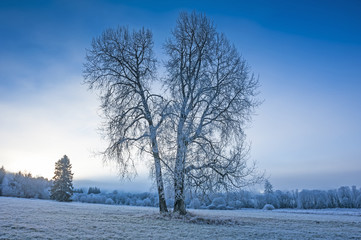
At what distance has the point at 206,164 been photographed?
14867mm

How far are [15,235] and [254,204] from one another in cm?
3611

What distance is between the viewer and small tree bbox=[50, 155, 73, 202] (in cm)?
4234

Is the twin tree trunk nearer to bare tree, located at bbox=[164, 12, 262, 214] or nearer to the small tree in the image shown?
bare tree, located at bbox=[164, 12, 262, 214]

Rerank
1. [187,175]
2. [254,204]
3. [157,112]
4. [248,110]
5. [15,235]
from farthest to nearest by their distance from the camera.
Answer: [254,204] → [248,110] → [157,112] → [187,175] → [15,235]

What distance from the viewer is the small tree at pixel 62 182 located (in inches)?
1667

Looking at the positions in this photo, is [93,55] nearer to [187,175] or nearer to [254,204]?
[187,175]

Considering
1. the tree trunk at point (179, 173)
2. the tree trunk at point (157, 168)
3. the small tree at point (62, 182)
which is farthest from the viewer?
the small tree at point (62, 182)

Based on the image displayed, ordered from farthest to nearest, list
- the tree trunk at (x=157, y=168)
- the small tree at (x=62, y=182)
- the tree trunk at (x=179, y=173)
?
1. the small tree at (x=62, y=182)
2. the tree trunk at (x=157, y=168)
3. the tree trunk at (x=179, y=173)

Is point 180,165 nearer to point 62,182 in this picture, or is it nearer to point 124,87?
point 124,87

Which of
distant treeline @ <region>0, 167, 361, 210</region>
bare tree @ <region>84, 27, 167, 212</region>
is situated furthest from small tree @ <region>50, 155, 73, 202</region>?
bare tree @ <region>84, 27, 167, 212</region>

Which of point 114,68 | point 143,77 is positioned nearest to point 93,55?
point 114,68

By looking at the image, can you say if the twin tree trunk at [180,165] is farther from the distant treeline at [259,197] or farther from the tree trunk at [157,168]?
the distant treeline at [259,197]

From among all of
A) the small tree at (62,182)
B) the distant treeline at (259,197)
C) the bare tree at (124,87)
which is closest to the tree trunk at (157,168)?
the bare tree at (124,87)

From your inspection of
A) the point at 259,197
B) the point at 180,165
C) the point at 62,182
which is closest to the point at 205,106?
the point at 180,165
